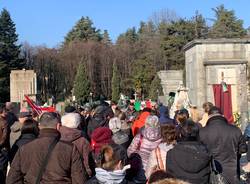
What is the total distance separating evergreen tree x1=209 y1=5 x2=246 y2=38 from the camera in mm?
71875

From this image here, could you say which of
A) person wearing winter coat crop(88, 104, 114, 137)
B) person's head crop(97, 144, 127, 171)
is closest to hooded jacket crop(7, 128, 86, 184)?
person's head crop(97, 144, 127, 171)

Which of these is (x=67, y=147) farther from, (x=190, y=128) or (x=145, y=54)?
(x=145, y=54)

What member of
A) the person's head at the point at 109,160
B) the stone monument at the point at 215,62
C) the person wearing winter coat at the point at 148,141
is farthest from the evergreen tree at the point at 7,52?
the person's head at the point at 109,160

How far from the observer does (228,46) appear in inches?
790

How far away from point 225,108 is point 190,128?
41.4 ft

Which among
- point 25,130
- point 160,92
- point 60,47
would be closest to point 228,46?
point 25,130

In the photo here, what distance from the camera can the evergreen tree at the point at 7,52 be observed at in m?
64.4

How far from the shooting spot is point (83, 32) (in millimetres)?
96000

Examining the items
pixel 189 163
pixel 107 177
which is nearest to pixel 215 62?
pixel 189 163

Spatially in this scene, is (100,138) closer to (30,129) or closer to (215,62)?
(30,129)

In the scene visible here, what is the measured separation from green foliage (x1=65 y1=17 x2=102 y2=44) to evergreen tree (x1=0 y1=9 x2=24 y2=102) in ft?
71.3

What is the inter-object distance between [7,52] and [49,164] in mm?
66555

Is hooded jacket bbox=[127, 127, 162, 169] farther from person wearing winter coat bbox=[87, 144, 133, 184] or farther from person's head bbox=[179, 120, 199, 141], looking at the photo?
person wearing winter coat bbox=[87, 144, 133, 184]

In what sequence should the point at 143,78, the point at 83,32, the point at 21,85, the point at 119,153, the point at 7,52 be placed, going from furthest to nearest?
1. the point at 83,32
2. the point at 7,52
3. the point at 143,78
4. the point at 21,85
5. the point at 119,153
